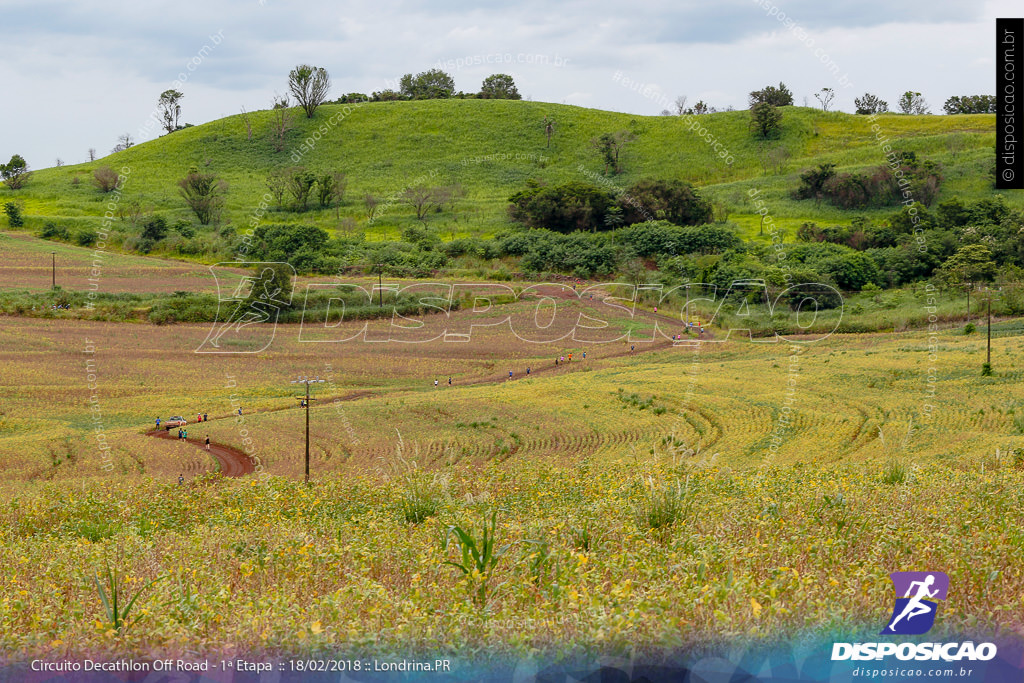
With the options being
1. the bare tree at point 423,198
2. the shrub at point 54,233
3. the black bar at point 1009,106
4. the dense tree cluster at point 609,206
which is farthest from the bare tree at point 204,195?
the black bar at point 1009,106

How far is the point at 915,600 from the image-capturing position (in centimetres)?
565

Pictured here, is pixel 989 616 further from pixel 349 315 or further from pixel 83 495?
pixel 349 315

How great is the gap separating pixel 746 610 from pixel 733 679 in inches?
28.8

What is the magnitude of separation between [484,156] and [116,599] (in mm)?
108923

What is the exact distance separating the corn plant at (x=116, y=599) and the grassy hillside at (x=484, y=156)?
82.0 metres

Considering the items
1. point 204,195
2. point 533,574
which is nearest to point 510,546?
point 533,574

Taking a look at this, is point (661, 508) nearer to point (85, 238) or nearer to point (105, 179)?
point (85, 238)

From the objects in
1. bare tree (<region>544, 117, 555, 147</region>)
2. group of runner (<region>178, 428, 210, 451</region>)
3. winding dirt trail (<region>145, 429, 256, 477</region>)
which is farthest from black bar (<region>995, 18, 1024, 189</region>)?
bare tree (<region>544, 117, 555, 147</region>)

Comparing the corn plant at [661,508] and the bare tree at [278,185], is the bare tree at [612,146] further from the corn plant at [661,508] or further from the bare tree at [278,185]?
the corn plant at [661,508]

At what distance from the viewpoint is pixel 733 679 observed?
4.89 meters

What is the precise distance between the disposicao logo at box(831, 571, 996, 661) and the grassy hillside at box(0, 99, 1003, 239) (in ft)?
273

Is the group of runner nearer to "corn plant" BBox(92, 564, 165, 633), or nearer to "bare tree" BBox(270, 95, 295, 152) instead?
"corn plant" BBox(92, 564, 165, 633)

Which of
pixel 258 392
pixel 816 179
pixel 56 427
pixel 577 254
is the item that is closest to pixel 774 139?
pixel 816 179

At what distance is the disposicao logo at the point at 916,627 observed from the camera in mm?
5133
